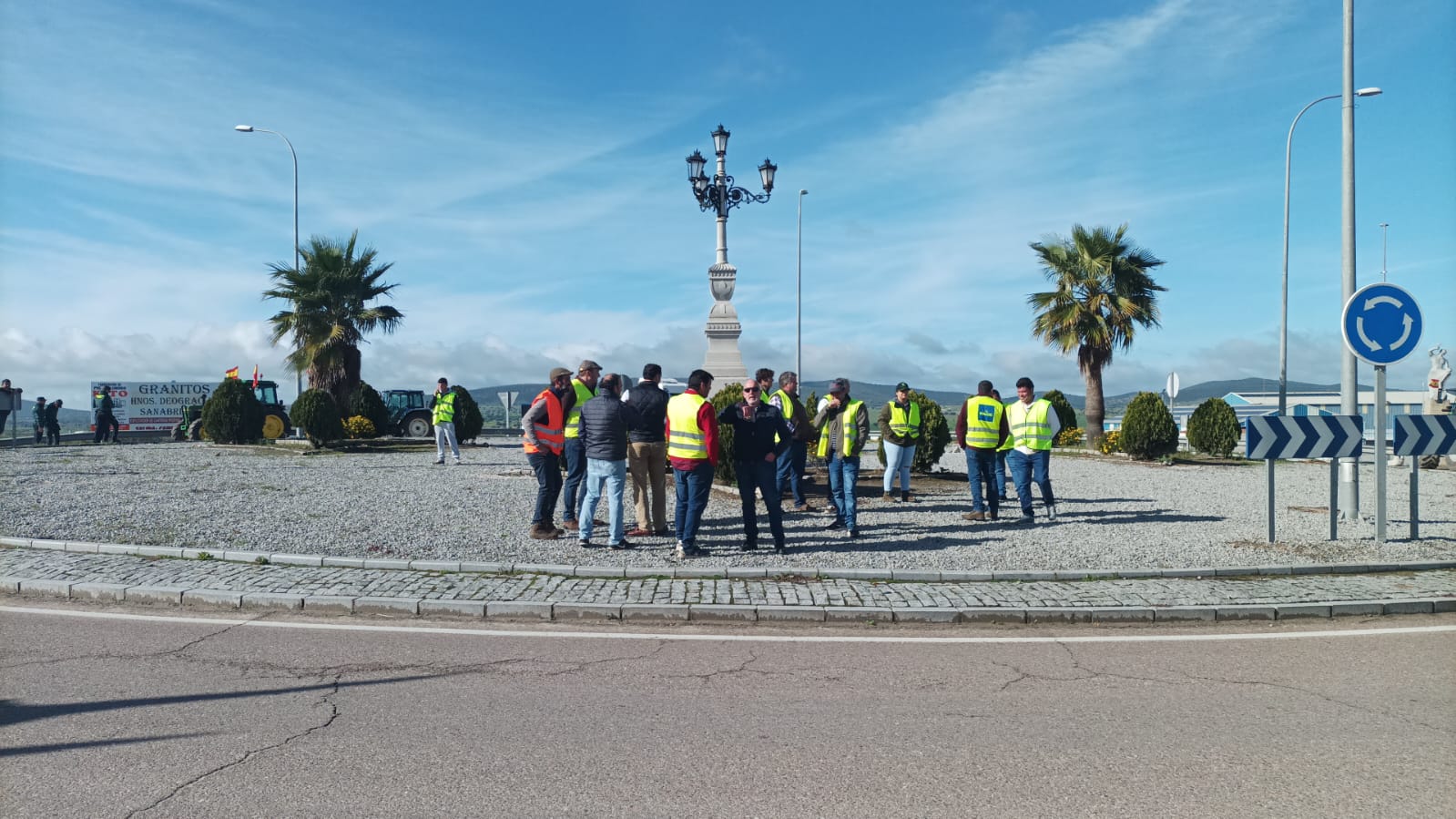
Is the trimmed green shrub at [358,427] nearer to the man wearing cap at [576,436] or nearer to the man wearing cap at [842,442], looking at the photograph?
the man wearing cap at [576,436]

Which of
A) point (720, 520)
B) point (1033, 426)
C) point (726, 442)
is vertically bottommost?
point (720, 520)

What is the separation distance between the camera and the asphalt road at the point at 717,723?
12.5 ft

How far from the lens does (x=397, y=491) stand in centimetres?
1466

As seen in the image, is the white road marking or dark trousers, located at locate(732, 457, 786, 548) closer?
the white road marking

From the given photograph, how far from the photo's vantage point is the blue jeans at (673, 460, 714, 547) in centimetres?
894

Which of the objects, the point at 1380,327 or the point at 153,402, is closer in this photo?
the point at 1380,327

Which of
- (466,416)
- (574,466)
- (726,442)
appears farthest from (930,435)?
(466,416)

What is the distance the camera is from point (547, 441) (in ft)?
33.2

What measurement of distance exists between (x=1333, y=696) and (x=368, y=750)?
5.00m

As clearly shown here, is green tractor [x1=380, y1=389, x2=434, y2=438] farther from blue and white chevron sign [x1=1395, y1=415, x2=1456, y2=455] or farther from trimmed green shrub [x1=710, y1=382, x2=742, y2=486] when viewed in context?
blue and white chevron sign [x1=1395, y1=415, x2=1456, y2=455]

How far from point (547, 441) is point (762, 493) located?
243 cm

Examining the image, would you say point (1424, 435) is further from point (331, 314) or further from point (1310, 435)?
point (331, 314)

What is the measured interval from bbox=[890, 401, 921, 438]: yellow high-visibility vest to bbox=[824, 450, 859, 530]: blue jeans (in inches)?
72.9

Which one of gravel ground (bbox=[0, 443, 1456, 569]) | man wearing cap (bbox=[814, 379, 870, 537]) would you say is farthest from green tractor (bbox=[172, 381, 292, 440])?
man wearing cap (bbox=[814, 379, 870, 537])
